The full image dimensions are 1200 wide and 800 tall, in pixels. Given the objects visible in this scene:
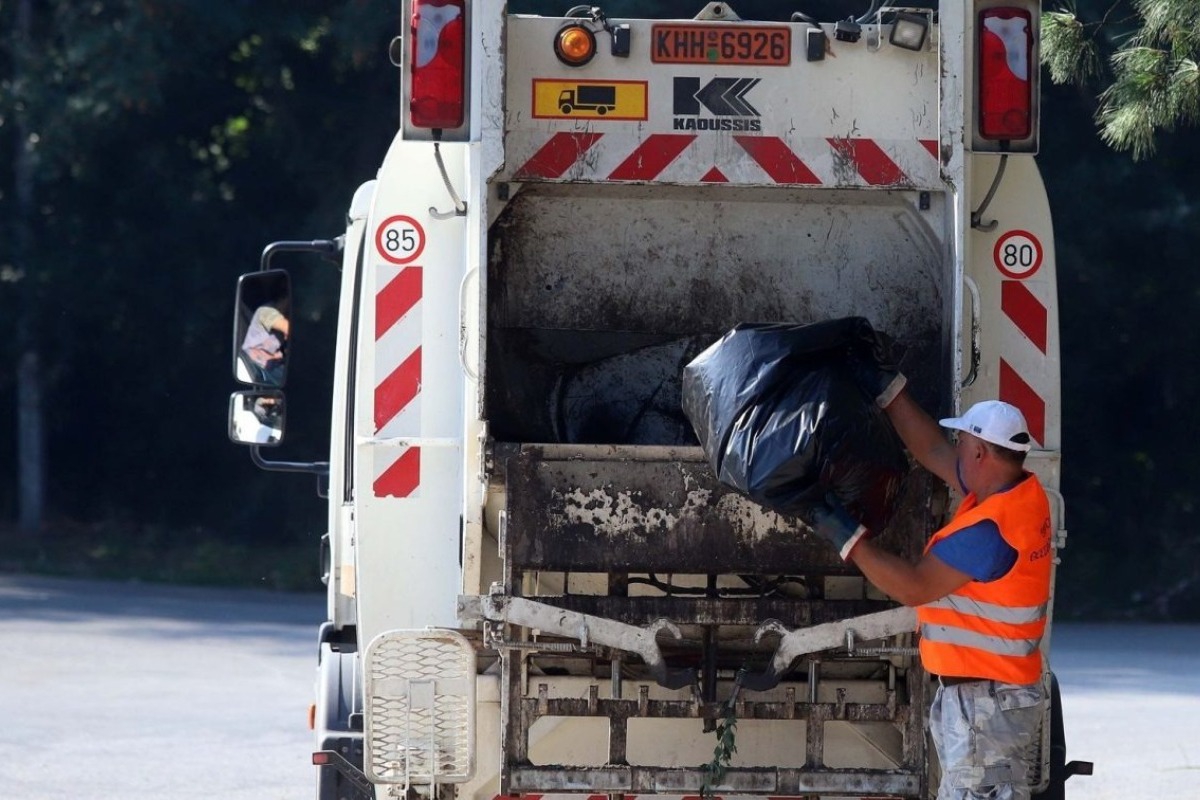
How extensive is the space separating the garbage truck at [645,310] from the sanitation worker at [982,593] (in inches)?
3.5

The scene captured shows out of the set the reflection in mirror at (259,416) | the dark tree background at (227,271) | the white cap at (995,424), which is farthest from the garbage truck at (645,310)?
the dark tree background at (227,271)

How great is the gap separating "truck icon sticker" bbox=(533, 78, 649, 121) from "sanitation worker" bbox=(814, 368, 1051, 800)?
908 millimetres

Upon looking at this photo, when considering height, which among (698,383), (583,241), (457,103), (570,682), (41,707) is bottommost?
(41,707)

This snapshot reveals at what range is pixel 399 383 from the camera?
15.0ft

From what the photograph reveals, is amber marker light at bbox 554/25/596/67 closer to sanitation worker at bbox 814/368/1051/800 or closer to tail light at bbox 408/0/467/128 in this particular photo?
tail light at bbox 408/0/467/128

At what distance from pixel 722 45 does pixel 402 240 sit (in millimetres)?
927

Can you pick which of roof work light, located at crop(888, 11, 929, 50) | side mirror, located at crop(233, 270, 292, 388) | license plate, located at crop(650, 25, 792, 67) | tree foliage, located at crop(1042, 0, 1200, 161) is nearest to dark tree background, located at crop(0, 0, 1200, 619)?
tree foliage, located at crop(1042, 0, 1200, 161)

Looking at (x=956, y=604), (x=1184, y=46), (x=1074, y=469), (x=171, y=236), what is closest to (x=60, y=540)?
(x=171, y=236)

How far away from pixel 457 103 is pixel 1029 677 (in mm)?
1909

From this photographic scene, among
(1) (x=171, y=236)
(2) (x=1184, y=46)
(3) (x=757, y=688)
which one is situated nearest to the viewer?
(3) (x=757, y=688)

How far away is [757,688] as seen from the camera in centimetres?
419

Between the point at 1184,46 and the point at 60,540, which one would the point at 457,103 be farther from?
the point at 60,540

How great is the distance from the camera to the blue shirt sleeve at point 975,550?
413 cm

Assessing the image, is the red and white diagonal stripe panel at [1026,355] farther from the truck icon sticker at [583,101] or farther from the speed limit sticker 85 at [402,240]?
the speed limit sticker 85 at [402,240]
